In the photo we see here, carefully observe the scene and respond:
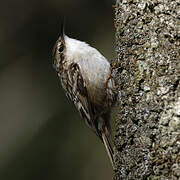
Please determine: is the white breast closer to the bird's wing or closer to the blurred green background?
the bird's wing

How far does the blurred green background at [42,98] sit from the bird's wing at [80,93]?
5.59 feet

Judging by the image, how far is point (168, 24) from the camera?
2.37 m

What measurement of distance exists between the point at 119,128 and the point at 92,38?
3708 mm

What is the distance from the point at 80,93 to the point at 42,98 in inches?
95.7

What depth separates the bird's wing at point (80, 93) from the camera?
359 centimetres

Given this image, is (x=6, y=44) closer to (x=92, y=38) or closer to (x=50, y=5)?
(x=50, y=5)

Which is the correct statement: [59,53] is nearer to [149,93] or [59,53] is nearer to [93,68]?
[93,68]

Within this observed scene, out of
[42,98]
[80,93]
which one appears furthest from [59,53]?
[42,98]

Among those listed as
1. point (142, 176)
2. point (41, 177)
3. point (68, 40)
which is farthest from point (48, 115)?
point (142, 176)

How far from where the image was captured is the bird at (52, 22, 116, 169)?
3.46 m

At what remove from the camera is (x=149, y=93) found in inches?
90.9

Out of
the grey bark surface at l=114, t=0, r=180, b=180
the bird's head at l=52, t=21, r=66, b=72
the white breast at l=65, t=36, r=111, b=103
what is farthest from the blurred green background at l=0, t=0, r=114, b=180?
the grey bark surface at l=114, t=0, r=180, b=180

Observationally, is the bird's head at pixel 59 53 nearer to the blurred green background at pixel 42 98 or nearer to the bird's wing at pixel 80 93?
the bird's wing at pixel 80 93

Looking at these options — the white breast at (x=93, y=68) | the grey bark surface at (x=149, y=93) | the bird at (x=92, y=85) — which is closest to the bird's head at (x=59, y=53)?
the bird at (x=92, y=85)
